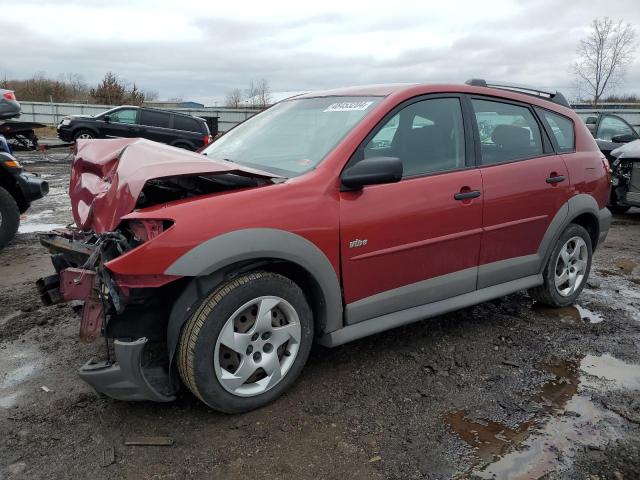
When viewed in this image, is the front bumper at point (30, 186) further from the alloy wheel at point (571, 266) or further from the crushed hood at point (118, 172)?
the alloy wheel at point (571, 266)

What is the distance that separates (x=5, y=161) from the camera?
19.6ft

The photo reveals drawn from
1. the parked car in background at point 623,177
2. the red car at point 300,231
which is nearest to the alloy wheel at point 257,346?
the red car at point 300,231

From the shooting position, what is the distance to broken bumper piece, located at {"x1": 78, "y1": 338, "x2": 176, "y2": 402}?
2.44 metres

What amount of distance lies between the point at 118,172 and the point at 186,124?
15.1 meters

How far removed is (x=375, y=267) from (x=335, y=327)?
1.34 feet

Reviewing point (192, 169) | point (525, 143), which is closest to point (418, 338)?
point (525, 143)

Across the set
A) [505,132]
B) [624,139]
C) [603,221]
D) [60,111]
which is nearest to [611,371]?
[603,221]

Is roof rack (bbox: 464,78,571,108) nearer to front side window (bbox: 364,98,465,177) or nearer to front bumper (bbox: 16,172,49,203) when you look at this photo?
front side window (bbox: 364,98,465,177)

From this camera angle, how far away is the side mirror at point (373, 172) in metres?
2.86

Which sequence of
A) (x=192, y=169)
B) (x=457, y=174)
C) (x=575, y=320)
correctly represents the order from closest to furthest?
(x=192, y=169)
(x=457, y=174)
(x=575, y=320)

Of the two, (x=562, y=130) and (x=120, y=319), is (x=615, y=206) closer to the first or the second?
(x=562, y=130)

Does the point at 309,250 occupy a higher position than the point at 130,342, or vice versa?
the point at 309,250

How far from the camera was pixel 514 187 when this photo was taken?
3.69 meters

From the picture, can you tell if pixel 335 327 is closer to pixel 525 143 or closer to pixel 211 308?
pixel 211 308
